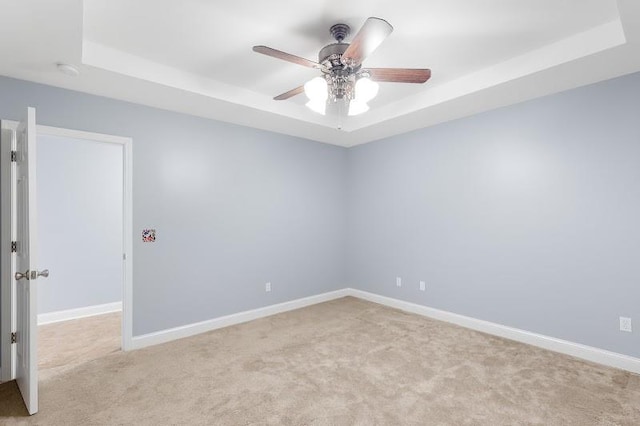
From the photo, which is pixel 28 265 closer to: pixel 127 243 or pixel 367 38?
pixel 127 243

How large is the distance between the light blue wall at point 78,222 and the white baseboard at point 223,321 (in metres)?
1.83

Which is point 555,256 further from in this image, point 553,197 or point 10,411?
point 10,411

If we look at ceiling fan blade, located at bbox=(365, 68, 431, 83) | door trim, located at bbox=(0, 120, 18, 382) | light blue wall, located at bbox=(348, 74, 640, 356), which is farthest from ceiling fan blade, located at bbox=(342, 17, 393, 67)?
door trim, located at bbox=(0, 120, 18, 382)

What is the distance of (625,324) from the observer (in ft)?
9.45

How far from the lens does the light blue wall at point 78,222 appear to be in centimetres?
434

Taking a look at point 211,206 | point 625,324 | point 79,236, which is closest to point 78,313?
point 79,236

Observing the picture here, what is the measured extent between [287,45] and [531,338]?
366 cm

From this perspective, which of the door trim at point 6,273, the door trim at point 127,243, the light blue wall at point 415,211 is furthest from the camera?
the door trim at point 127,243

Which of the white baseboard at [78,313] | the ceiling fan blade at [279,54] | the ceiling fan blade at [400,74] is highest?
the ceiling fan blade at [279,54]

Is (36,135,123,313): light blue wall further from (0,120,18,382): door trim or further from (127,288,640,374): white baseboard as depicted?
(127,288,640,374): white baseboard

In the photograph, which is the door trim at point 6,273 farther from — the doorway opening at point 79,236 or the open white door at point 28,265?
the doorway opening at point 79,236

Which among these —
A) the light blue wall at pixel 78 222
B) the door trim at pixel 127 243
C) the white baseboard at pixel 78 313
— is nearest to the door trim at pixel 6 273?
the door trim at pixel 127 243

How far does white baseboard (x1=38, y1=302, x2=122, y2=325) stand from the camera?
169 inches

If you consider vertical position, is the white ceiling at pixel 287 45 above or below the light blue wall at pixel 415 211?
above
